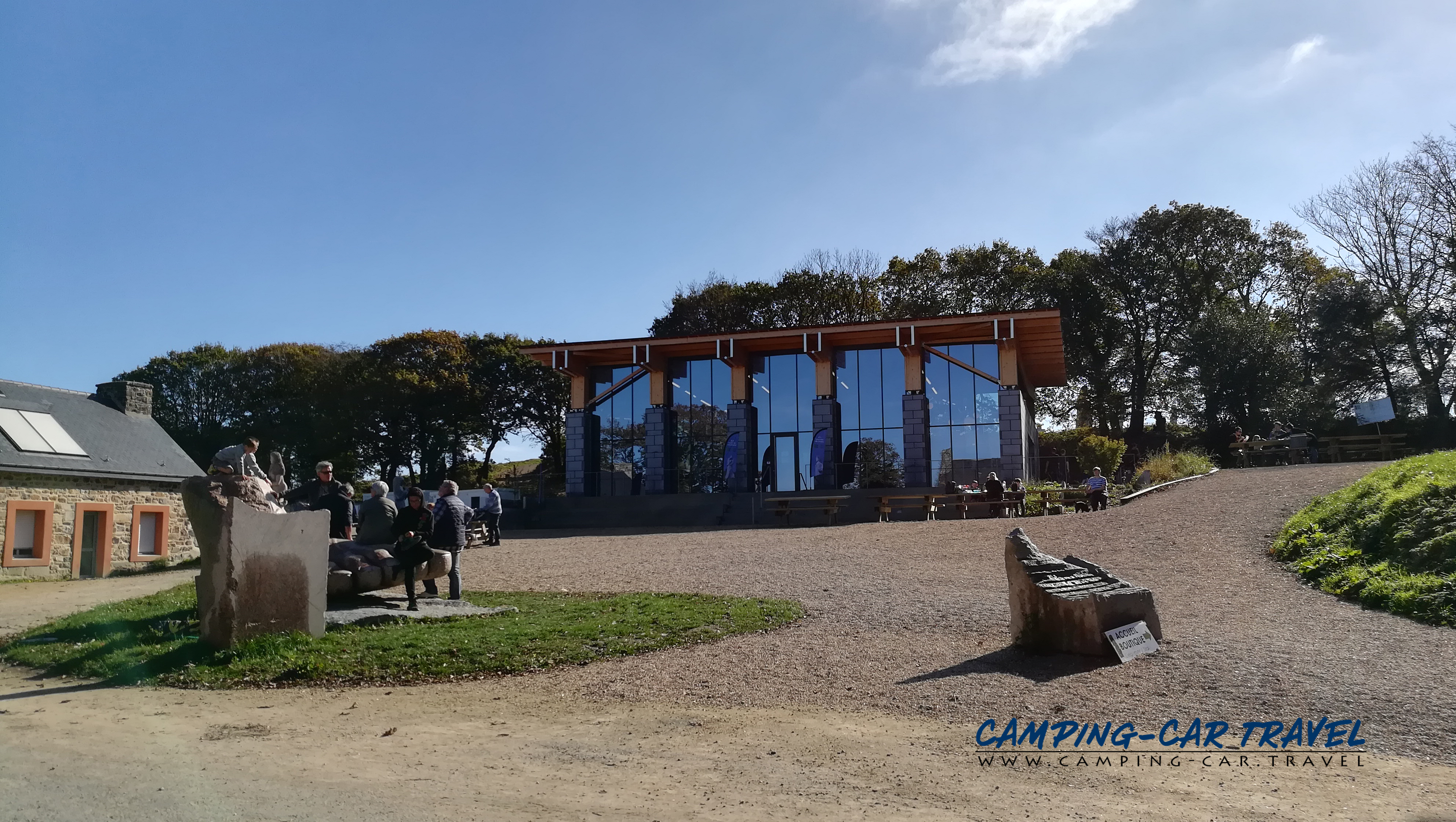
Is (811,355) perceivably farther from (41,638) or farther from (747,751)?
(747,751)

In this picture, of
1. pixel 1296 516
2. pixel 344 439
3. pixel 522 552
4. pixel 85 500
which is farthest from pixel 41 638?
pixel 344 439

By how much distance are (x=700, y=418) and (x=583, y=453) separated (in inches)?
166

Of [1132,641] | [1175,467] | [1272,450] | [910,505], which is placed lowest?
[1132,641]

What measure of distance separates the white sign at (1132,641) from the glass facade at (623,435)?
24.9 metres

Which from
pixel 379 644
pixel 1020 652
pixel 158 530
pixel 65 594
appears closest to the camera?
pixel 1020 652

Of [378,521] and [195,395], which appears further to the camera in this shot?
[195,395]

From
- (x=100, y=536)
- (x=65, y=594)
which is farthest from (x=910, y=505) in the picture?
(x=100, y=536)

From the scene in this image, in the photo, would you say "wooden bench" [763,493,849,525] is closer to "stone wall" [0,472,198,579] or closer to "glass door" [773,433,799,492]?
"glass door" [773,433,799,492]

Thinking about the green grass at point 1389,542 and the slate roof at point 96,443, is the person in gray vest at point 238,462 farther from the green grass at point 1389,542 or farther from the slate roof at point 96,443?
the slate roof at point 96,443

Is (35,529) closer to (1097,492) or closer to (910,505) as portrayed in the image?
(910,505)

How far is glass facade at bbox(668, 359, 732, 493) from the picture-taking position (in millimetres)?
30875

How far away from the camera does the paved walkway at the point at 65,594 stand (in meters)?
11.2

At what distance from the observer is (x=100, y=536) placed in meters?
Answer: 19.7

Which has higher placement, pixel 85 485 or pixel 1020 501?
pixel 85 485
